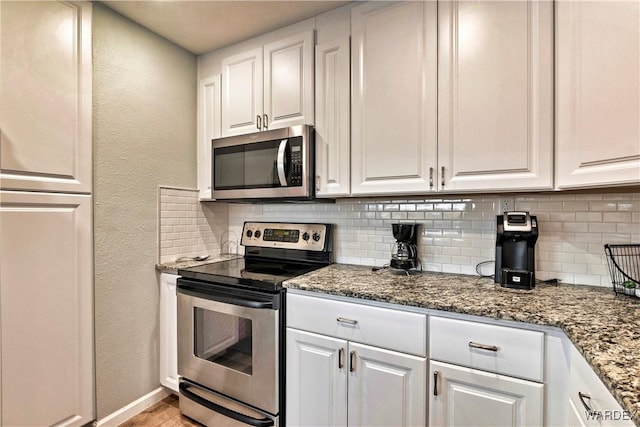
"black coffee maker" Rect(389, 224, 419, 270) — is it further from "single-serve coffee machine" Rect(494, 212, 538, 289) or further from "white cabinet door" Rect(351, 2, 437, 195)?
"single-serve coffee machine" Rect(494, 212, 538, 289)

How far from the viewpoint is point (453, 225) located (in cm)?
171

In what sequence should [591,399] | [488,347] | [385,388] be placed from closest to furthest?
[591,399], [488,347], [385,388]

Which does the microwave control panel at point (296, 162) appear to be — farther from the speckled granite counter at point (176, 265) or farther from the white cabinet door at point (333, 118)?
the speckled granite counter at point (176, 265)

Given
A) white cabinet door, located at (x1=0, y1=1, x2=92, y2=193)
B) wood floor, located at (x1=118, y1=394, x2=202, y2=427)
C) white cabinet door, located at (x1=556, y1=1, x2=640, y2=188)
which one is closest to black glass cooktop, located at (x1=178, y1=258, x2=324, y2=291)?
white cabinet door, located at (x1=0, y1=1, x2=92, y2=193)

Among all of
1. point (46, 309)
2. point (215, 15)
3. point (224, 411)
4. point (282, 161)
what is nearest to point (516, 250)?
point (282, 161)

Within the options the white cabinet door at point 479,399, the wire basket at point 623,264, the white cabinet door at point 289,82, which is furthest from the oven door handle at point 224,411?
the wire basket at point 623,264

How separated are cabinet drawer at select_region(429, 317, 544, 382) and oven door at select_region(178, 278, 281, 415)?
75 cm

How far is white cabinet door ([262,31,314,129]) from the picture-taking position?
1.75 metres

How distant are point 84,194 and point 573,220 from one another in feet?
8.24

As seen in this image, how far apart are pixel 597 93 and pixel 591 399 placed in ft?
3.35

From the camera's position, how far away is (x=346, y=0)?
1620mm

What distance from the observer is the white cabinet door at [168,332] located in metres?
1.93

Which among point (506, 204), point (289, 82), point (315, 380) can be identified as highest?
point (289, 82)

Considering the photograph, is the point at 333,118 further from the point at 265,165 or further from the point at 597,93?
the point at 597,93
